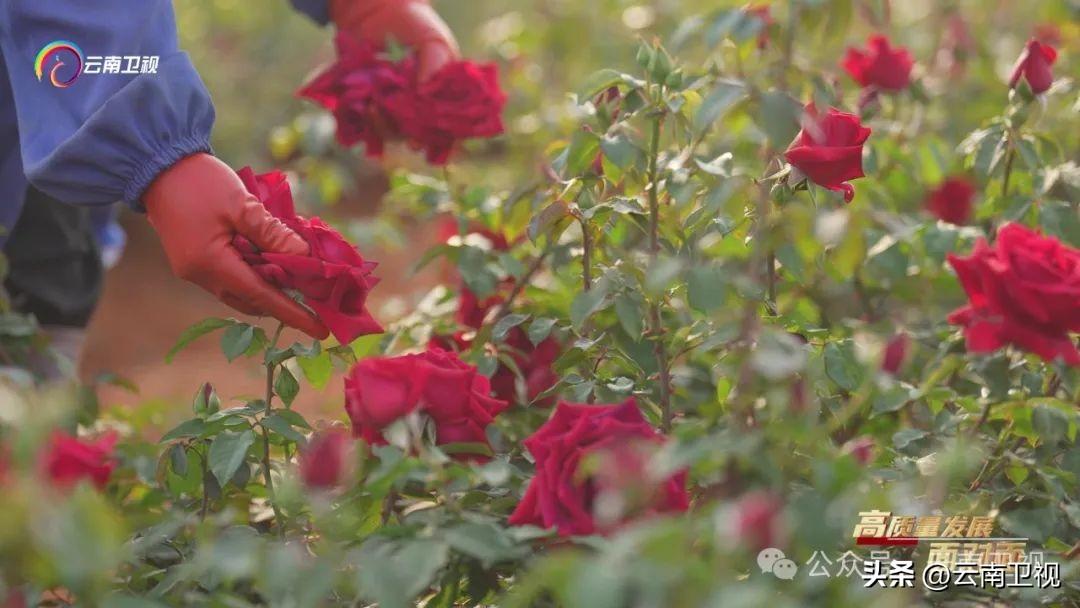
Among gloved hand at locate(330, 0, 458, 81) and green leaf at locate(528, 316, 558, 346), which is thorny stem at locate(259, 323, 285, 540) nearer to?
green leaf at locate(528, 316, 558, 346)

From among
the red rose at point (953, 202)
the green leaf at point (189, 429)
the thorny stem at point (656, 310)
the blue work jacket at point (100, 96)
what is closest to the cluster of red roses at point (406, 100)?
the blue work jacket at point (100, 96)

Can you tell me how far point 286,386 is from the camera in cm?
126

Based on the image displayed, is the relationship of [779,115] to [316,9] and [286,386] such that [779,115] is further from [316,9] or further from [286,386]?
[316,9]

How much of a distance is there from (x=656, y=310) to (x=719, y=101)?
1.10ft

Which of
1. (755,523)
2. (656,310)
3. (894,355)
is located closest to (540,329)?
(656,310)

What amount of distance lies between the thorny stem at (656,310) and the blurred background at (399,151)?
17cm

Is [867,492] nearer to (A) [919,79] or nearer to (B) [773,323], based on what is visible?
(B) [773,323]

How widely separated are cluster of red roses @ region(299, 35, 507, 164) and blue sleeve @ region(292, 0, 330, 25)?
0.69 feet

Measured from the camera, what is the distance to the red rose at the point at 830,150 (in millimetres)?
1136

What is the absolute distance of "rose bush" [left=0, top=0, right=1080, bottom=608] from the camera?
32.0 inches

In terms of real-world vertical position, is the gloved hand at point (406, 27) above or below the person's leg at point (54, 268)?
above

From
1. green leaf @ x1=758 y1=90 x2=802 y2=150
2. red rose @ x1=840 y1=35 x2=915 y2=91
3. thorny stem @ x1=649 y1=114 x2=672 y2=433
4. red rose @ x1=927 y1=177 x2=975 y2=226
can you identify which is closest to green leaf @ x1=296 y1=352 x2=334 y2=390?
thorny stem @ x1=649 y1=114 x2=672 y2=433

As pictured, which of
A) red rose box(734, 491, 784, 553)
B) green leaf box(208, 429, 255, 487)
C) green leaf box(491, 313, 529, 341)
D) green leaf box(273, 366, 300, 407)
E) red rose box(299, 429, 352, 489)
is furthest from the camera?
green leaf box(491, 313, 529, 341)

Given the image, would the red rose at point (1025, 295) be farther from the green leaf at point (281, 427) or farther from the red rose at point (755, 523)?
the green leaf at point (281, 427)
